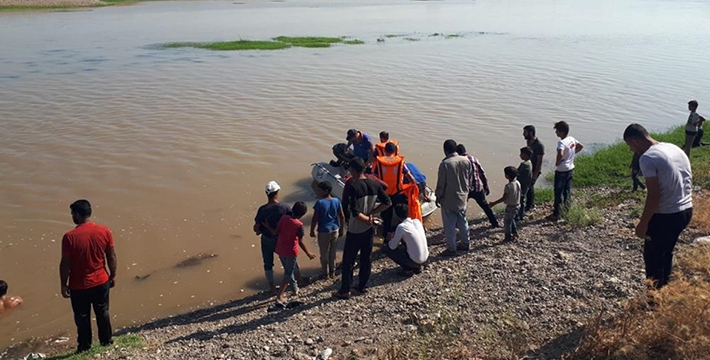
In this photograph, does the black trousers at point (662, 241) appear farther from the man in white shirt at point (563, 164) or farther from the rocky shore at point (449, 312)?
the man in white shirt at point (563, 164)

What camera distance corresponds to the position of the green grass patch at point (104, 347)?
6.20 m

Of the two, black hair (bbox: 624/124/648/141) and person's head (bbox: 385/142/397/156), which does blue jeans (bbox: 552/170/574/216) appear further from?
black hair (bbox: 624/124/648/141)

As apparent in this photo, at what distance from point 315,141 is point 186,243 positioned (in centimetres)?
747

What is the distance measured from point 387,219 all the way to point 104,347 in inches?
168

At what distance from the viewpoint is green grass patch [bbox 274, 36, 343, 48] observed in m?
40.6

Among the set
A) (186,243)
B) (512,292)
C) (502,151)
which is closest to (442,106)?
(502,151)

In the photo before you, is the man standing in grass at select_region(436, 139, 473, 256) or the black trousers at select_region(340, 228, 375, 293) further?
the man standing in grass at select_region(436, 139, 473, 256)

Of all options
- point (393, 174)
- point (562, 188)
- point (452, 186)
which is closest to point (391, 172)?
point (393, 174)

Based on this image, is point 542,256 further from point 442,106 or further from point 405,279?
point 442,106

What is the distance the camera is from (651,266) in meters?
5.62

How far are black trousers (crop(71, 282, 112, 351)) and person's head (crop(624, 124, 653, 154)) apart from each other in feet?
18.7

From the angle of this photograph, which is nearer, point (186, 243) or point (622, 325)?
point (622, 325)

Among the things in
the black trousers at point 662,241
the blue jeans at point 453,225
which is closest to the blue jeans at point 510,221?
the blue jeans at point 453,225

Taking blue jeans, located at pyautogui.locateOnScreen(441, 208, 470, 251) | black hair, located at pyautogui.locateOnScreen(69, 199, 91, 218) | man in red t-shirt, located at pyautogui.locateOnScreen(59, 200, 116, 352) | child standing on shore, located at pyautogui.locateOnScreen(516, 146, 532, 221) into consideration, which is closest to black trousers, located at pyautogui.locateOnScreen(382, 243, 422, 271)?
blue jeans, located at pyautogui.locateOnScreen(441, 208, 470, 251)
